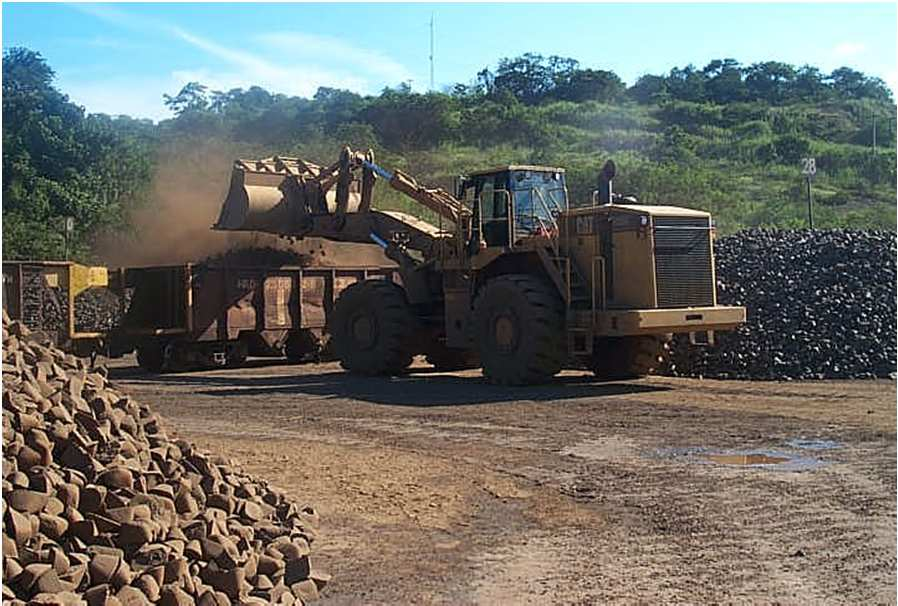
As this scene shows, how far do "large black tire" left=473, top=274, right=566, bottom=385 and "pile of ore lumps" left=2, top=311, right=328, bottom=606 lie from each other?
7722 millimetres

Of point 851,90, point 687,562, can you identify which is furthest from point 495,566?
point 851,90

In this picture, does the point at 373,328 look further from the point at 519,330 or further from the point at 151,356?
the point at 151,356

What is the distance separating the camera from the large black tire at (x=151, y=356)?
64.4ft

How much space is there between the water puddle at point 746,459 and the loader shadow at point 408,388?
13.6 ft

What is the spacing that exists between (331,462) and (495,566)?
137 inches

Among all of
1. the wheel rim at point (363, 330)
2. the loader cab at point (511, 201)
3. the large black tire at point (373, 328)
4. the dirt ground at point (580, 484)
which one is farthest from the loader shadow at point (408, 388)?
the loader cab at point (511, 201)

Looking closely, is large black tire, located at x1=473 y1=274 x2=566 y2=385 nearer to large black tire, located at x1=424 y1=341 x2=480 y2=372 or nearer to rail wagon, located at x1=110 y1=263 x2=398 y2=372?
large black tire, located at x1=424 y1=341 x2=480 y2=372

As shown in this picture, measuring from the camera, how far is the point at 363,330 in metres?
18.3

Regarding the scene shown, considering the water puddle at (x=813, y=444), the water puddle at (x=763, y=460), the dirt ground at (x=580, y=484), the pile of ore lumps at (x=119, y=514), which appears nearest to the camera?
the pile of ore lumps at (x=119, y=514)

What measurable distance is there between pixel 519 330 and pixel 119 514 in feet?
33.1

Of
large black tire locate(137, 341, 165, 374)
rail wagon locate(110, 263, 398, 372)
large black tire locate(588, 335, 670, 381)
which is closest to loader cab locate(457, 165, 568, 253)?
large black tire locate(588, 335, 670, 381)

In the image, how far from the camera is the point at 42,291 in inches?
707

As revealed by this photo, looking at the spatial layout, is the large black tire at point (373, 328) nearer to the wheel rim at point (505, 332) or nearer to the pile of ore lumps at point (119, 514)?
the wheel rim at point (505, 332)

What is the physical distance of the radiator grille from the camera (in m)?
15.3
